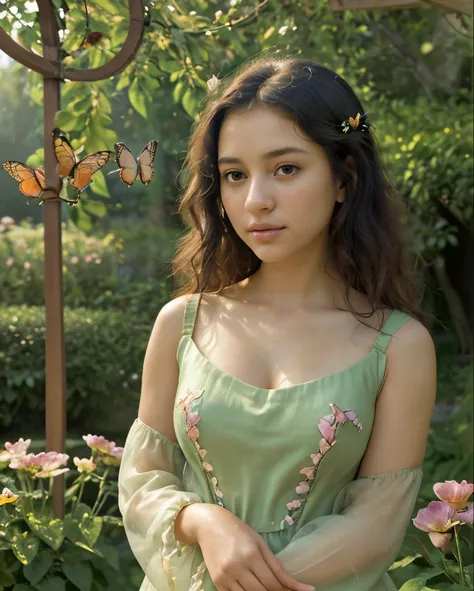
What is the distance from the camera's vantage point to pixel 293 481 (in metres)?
1.61

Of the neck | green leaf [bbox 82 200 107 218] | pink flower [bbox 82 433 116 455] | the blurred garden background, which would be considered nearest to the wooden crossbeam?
the blurred garden background

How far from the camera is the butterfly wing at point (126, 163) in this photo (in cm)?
190

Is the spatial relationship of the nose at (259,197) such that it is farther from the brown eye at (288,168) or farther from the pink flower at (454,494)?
the pink flower at (454,494)

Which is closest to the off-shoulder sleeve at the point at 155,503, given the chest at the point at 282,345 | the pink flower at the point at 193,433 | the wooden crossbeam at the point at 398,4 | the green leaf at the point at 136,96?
the pink flower at the point at 193,433

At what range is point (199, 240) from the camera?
190cm

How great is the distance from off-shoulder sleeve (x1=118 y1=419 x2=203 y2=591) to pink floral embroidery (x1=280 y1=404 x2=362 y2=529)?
0.17m

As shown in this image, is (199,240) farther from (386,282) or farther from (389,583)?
(389,583)

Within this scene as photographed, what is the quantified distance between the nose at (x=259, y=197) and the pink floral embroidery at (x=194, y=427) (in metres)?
0.34

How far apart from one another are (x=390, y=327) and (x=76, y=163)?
0.77 meters

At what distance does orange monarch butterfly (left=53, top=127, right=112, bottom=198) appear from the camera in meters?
1.98

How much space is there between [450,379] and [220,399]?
408cm

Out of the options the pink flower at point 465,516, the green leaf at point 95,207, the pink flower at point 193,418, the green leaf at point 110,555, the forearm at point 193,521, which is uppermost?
the green leaf at point 95,207

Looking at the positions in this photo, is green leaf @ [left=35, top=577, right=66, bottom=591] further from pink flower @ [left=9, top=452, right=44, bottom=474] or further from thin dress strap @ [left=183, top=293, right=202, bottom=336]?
thin dress strap @ [left=183, top=293, right=202, bottom=336]

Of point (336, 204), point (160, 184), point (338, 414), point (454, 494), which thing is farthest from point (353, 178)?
point (160, 184)
